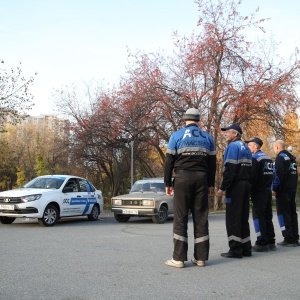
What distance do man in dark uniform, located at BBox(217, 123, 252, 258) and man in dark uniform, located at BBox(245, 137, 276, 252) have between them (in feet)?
2.44

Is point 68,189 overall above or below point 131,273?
above

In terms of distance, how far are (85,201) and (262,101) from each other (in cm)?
1195

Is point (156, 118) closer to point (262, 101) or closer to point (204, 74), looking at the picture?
point (204, 74)

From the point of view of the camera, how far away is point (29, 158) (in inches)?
2138

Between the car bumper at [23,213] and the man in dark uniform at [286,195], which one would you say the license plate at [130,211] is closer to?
the car bumper at [23,213]

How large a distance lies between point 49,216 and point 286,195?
7.17 metres

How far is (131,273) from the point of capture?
5812 mm

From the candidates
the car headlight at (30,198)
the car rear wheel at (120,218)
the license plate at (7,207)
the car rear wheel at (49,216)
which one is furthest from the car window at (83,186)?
the license plate at (7,207)

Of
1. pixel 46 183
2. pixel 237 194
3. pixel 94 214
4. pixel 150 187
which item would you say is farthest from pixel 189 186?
pixel 94 214

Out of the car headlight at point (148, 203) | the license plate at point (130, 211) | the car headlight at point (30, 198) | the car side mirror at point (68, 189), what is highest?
the car side mirror at point (68, 189)

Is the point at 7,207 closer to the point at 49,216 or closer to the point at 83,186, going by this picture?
the point at 49,216

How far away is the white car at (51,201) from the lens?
12.4 metres

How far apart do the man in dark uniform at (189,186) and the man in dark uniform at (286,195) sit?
285cm

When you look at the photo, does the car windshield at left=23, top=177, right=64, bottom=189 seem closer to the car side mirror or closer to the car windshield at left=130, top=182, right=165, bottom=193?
the car side mirror
